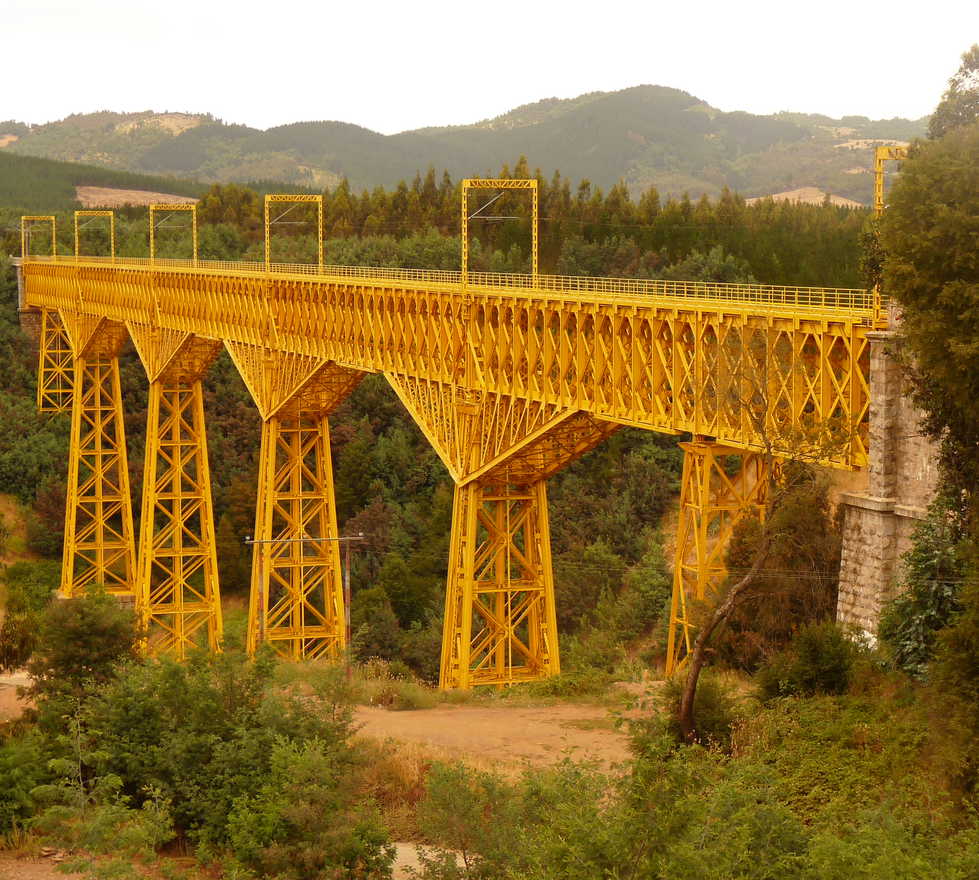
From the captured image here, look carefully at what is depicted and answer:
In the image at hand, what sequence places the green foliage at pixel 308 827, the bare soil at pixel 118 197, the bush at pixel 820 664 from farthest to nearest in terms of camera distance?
the bare soil at pixel 118 197
the bush at pixel 820 664
the green foliage at pixel 308 827

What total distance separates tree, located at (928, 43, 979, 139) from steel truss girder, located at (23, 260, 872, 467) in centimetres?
275

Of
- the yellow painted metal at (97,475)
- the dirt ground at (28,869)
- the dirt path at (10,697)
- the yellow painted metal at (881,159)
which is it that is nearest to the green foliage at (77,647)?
the dirt path at (10,697)

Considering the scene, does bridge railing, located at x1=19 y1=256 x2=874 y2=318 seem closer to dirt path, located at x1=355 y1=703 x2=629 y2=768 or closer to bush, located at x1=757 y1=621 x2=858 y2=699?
bush, located at x1=757 y1=621 x2=858 y2=699

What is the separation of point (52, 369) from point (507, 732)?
148 feet

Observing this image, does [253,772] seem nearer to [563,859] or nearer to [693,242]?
[563,859]

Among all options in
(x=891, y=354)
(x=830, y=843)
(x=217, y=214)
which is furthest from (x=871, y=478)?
(x=217, y=214)

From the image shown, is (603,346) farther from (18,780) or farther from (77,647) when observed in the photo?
(18,780)

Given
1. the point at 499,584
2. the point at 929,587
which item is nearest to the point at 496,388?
the point at 499,584

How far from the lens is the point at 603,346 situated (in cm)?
2431

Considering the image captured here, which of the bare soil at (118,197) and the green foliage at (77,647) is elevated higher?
the bare soil at (118,197)

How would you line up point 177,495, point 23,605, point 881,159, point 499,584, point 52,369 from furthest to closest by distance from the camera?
point 52,369
point 23,605
point 177,495
point 499,584
point 881,159

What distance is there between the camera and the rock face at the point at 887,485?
18875mm

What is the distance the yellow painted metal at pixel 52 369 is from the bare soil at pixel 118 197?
7169 cm

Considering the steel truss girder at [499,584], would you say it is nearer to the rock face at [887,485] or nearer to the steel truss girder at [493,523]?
the steel truss girder at [493,523]
